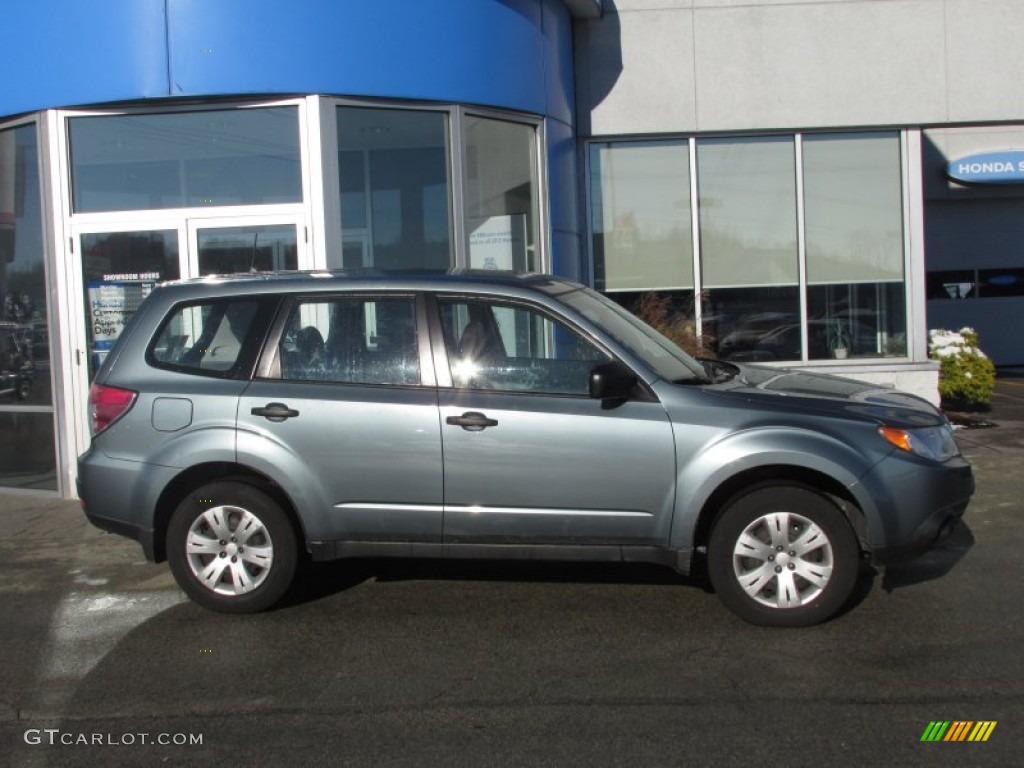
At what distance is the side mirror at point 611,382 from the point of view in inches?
201

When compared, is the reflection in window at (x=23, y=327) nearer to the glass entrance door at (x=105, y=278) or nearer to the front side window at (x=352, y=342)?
the glass entrance door at (x=105, y=278)

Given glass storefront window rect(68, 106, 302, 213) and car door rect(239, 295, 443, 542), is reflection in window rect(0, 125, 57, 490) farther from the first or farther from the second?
car door rect(239, 295, 443, 542)

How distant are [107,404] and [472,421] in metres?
2.03

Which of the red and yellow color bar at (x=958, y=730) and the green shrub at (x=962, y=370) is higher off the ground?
the green shrub at (x=962, y=370)

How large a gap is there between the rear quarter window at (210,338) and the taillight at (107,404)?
23 centimetres

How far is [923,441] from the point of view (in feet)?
16.9

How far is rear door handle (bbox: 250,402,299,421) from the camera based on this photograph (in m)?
5.40

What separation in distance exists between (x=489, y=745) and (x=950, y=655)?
2.27 meters

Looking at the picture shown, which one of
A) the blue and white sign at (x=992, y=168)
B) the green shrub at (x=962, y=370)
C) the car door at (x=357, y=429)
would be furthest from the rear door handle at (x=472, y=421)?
the blue and white sign at (x=992, y=168)

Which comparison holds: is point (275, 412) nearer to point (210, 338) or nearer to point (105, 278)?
point (210, 338)

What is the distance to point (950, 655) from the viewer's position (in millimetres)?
4820

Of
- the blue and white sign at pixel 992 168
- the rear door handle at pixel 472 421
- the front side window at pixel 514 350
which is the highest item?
the blue and white sign at pixel 992 168

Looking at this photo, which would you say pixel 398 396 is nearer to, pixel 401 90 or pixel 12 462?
pixel 401 90

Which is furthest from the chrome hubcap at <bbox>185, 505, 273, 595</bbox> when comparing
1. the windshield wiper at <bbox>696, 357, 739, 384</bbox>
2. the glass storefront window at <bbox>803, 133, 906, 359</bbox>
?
the glass storefront window at <bbox>803, 133, 906, 359</bbox>
